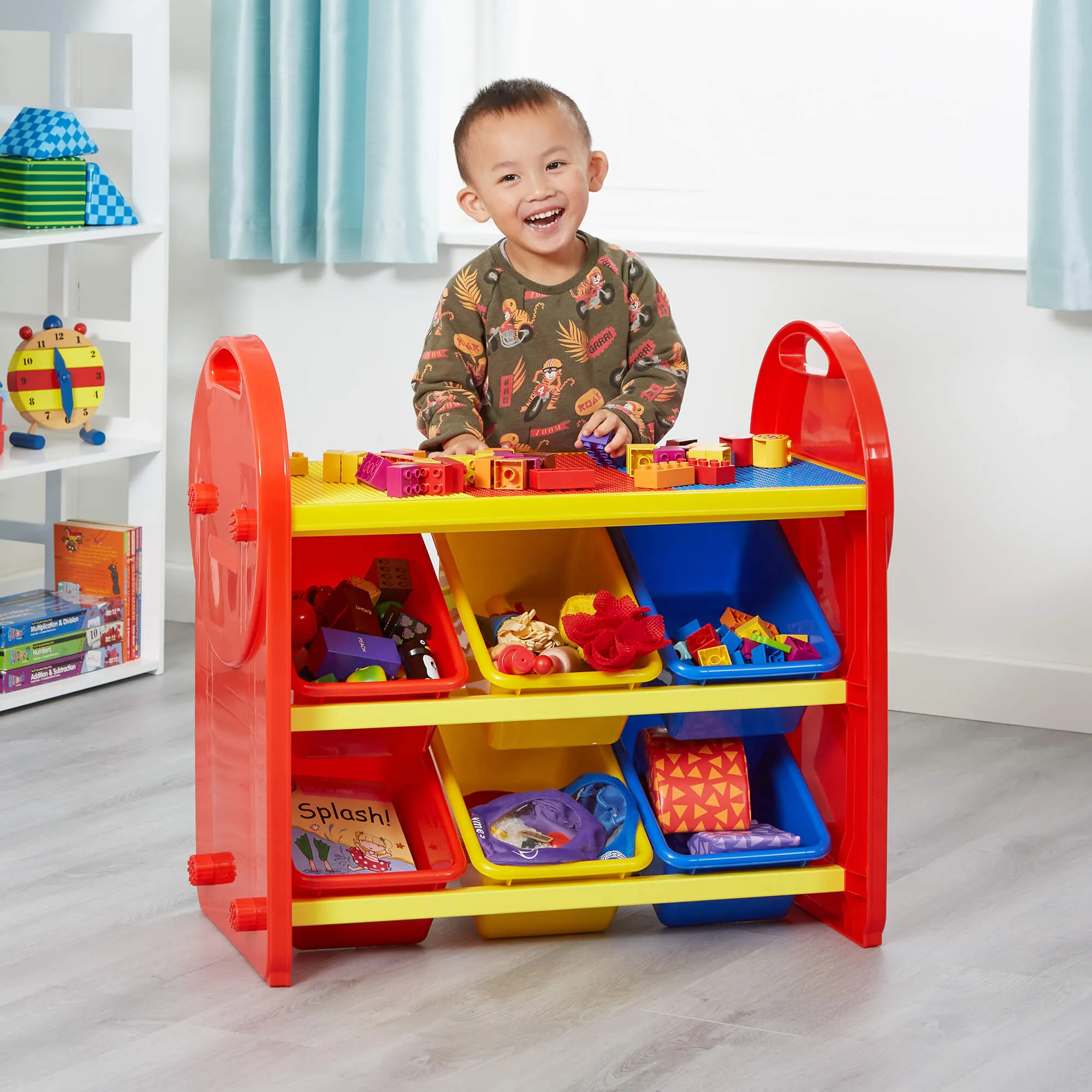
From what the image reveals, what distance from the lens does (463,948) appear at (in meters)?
1.74

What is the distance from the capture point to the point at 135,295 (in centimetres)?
279

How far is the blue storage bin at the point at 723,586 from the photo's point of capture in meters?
1.76

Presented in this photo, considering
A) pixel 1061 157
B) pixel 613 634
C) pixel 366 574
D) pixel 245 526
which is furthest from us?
pixel 1061 157

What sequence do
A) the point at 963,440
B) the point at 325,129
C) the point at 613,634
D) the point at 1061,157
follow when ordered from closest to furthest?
1. the point at 613,634
2. the point at 1061,157
3. the point at 963,440
4. the point at 325,129

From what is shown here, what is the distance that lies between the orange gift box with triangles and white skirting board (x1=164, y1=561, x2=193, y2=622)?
5.49 feet

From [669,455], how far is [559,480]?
155 mm

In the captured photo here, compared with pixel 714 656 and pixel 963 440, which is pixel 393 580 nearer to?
pixel 714 656

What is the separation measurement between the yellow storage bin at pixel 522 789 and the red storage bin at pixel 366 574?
0.45 ft

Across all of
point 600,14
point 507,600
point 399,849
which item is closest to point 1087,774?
point 507,600

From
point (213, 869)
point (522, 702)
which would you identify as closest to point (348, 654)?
point (522, 702)

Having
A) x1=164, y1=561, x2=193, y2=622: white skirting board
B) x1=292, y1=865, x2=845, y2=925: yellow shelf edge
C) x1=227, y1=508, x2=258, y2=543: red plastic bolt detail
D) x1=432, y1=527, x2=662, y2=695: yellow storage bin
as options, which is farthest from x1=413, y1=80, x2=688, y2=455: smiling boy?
x1=164, y1=561, x2=193, y2=622: white skirting board

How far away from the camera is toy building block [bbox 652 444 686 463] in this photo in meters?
1.72

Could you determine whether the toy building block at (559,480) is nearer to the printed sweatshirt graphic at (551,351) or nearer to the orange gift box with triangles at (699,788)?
the printed sweatshirt graphic at (551,351)

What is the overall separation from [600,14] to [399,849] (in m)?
1.79
